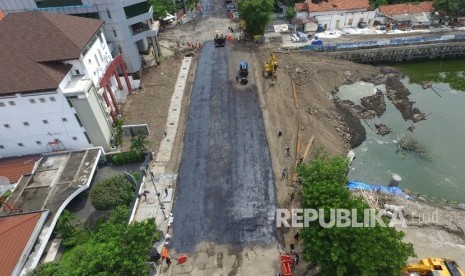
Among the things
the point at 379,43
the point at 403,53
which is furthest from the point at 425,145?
the point at 403,53

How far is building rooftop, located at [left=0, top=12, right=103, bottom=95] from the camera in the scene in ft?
126

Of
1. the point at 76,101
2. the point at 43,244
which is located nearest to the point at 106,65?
the point at 76,101

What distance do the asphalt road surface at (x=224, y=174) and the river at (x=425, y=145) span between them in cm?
1540

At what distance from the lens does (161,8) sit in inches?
3046

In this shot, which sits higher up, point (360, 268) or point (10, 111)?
point (10, 111)

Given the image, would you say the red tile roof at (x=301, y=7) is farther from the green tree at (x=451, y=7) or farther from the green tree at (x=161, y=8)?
the green tree at (x=161, y=8)

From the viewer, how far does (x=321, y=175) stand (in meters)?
28.8

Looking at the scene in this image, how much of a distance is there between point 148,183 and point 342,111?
118ft

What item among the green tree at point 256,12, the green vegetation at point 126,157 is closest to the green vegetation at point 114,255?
the green vegetation at point 126,157

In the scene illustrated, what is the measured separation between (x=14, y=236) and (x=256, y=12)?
58.3 meters

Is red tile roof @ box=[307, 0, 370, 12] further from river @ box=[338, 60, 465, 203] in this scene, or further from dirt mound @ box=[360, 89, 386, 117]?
dirt mound @ box=[360, 89, 386, 117]

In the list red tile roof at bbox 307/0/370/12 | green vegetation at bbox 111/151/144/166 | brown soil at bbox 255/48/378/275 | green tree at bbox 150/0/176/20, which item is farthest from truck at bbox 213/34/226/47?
green vegetation at bbox 111/151/144/166

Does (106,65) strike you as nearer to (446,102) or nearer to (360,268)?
(360,268)

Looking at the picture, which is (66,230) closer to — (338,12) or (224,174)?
(224,174)
